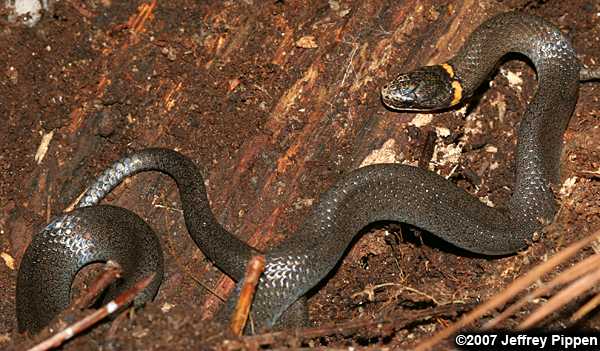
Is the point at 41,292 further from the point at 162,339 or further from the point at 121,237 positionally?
the point at 162,339

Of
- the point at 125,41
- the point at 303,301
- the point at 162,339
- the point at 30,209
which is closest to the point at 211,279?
the point at 303,301

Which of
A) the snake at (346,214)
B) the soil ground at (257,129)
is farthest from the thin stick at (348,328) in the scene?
the snake at (346,214)

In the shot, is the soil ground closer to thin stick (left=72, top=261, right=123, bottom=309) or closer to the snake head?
the snake head

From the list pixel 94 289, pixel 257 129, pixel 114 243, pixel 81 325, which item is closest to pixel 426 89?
pixel 257 129

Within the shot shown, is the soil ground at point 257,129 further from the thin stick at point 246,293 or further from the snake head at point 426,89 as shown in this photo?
the thin stick at point 246,293

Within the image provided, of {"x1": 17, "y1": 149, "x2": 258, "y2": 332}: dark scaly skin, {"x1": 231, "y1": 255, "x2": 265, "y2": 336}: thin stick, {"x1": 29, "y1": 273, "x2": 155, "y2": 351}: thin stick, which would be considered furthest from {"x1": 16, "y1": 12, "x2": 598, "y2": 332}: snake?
{"x1": 29, "y1": 273, "x2": 155, "y2": 351}: thin stick
